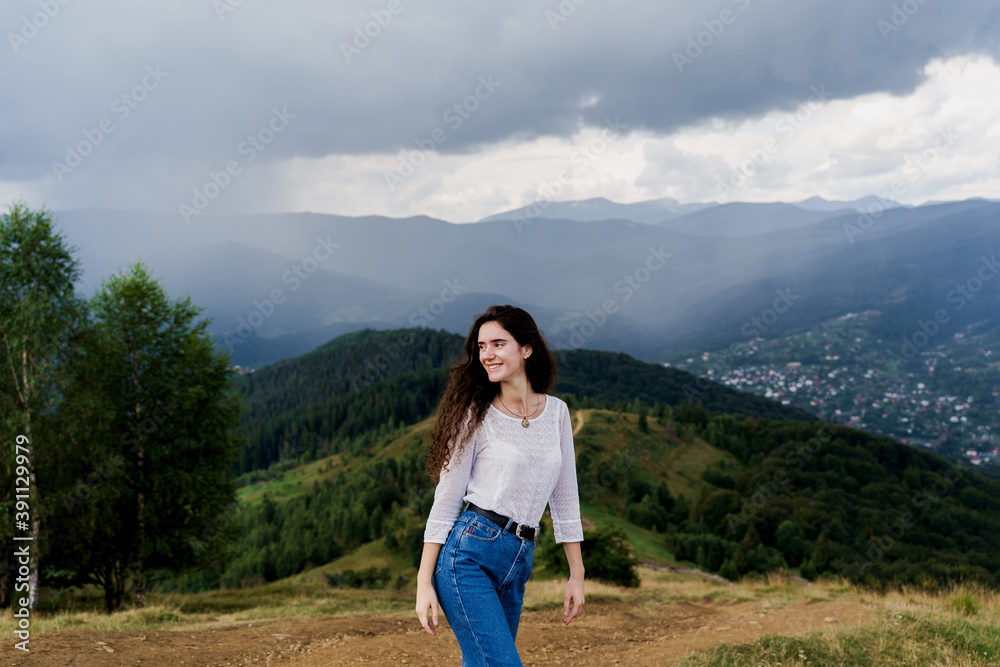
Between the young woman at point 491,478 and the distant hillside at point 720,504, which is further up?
the young woman at point 491,478

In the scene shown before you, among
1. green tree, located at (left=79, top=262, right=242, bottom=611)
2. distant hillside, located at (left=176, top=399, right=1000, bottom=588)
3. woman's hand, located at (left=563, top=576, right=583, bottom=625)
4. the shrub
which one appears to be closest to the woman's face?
woman's hand, located at (left=563, top=576, right=583, bottom=625)

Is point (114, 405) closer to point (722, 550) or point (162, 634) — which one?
point (162, 634)

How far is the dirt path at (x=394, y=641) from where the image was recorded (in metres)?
7.52

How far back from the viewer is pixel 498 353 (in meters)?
3.42

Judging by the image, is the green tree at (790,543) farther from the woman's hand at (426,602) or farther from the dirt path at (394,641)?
the woman's hand at (426,602)

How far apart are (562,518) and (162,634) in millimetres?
8187

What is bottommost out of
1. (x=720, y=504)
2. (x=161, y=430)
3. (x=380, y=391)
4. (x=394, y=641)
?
(x=720, y=504)

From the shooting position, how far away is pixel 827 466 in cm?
8594

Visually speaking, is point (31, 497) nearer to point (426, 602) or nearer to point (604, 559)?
point (426, 602)

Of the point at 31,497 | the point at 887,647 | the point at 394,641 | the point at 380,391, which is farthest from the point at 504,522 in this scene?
the point at 380,391

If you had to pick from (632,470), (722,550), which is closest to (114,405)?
(722,550)

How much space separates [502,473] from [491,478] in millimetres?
75

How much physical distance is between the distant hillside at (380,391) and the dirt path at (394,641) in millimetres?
90823

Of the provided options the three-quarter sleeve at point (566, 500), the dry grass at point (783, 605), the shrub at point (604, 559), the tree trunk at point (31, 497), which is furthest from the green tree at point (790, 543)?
the three-quarter sleeve at point (566, 500)
